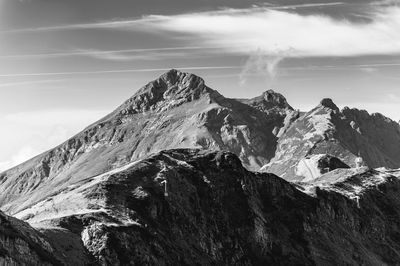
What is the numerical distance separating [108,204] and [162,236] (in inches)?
657

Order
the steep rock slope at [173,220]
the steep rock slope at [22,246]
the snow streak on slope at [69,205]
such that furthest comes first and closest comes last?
1. the snow streak on slope at [69,205]
2. the steep rock slope at [173,220]
3. the steep rock slope at [22,246]

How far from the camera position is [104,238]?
130500mm

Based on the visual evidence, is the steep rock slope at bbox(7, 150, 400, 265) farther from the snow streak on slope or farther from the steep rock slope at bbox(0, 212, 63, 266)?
the steep rock slope at bbox(0, 212, 63, 266)

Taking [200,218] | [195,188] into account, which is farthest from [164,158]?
[200,218]

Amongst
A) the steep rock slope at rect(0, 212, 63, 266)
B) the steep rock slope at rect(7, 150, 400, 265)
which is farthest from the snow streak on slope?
the steep rock slope at rect(0, 212, 63, 266)

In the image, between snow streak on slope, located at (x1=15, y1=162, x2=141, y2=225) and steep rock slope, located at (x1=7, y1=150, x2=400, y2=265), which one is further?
snow streak on slope, located at (x1=15, y1=162, x2=141, y2=225)

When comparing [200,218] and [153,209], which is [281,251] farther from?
[153,209]

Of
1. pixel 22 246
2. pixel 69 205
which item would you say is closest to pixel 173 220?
pixel 69 205

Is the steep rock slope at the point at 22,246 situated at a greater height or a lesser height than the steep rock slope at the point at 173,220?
greater

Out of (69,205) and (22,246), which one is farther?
(69,205)

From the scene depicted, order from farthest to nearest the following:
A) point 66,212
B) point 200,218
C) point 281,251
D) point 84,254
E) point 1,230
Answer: point 281,251 → point 200,218 → point 66,212 → point 84,254 → point 1,230

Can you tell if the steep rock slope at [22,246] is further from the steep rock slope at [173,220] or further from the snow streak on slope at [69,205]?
the snow streak on slope at [69,205]

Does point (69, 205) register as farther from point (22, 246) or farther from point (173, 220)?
point (22, 246)

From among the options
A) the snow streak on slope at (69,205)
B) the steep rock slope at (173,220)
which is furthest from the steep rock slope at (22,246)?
the snow streak on slope at (69,205)
